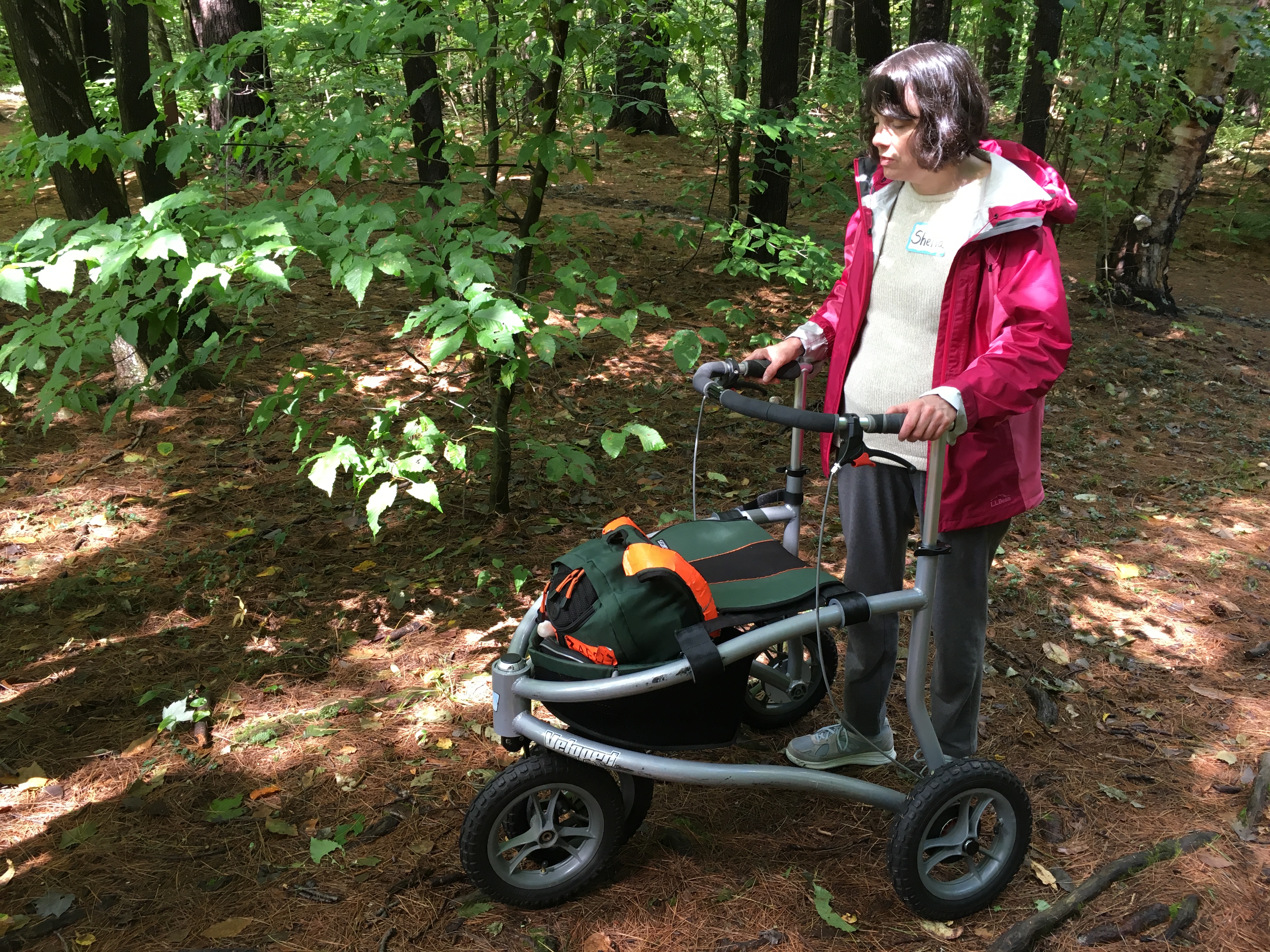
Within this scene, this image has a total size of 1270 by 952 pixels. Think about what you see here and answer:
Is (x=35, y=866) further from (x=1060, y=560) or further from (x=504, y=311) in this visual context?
→ (x=1060, y=560)

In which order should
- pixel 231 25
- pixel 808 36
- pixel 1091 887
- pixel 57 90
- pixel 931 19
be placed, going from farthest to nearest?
pixel 808 36, pixel 931 19, pixel 231 25, pixel 57 90, pixel 1091 887

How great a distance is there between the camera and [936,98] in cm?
209

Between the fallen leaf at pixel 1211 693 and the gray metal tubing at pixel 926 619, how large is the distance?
1617 mm

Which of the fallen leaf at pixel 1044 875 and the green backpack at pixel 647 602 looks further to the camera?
the fallen leaf at pixel 1044 875

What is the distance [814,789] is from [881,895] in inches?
18.4

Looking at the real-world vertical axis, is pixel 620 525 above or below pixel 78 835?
above

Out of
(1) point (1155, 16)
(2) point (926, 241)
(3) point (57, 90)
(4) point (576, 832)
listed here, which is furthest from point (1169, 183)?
(3) point (57, 90)

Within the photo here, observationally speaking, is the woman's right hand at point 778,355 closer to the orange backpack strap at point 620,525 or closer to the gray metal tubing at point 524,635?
the orange backpack strap at point 620,525

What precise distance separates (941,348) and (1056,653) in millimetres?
1992

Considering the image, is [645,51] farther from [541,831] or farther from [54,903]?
[54,903]

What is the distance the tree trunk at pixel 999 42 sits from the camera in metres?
9.47

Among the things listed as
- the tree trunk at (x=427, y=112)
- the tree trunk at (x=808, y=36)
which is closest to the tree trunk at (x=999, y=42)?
the tree trunk at (x=808, y=36)

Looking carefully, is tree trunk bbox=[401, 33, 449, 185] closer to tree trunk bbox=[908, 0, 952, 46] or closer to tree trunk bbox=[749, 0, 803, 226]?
tree trunk bbox=[749, 0, 803, 226]

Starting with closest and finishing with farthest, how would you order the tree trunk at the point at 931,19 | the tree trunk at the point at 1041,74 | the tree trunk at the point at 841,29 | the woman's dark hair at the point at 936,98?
the woman's dark hair at the point at 936,98, the tree trunk at the point at 931,19, the tree trunk at the point at 1041,74, the tree trunk at the point at 841,29
